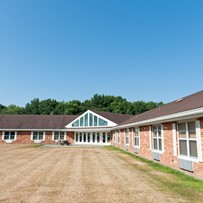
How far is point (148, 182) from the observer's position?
6449mm

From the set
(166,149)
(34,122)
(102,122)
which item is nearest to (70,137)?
(102,122)

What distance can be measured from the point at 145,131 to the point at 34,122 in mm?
26574

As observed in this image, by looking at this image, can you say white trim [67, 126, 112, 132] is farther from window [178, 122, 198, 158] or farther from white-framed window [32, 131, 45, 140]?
window [178, 122, 198, 158]

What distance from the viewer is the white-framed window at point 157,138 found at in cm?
1045

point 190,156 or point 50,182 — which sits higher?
point 190,156

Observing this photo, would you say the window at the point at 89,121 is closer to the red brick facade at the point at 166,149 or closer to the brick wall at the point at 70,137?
the brick wall at the point at 70,137

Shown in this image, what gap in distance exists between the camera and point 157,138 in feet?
36.2

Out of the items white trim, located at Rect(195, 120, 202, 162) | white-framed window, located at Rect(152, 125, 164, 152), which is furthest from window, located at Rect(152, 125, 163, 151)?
white trim, located at Rect(195, 120, 202, 162)

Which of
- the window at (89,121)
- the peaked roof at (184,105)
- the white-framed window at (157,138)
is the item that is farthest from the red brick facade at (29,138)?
the white-framed window at (157,138)

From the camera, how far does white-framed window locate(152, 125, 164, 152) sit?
10.5 meters

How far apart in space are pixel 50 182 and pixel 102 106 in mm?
64696

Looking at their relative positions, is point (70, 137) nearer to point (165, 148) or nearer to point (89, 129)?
point (89, 129)

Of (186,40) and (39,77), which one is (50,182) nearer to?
(186,40)

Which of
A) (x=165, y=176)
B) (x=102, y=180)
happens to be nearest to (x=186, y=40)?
(x=165, y=176)
